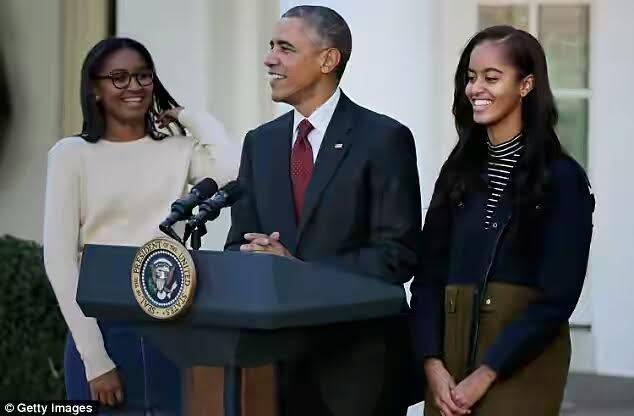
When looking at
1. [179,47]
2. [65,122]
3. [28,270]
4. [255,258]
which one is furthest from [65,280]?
[65,122]

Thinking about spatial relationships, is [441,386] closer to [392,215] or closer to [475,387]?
[475,387]

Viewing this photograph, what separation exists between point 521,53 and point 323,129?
54 cm

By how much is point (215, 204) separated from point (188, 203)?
0.20ft

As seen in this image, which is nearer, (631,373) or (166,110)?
(166,110)

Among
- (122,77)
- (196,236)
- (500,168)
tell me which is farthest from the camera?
(122,77)

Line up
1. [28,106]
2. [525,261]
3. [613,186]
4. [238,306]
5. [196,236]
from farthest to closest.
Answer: [28,106] → [613,186] → [525,261] → [196,236] → [238,306]

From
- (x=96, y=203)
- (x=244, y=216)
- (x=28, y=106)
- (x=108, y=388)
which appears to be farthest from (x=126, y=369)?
(x=28, y=106)

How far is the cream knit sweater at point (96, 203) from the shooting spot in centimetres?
369

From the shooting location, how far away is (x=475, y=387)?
9.79 ft

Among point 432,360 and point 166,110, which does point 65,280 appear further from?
point 432,360

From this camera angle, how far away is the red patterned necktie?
3.21 meters

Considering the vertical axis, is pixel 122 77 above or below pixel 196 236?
above

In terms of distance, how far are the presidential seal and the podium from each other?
0.03m

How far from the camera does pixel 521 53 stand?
3.05 meters
